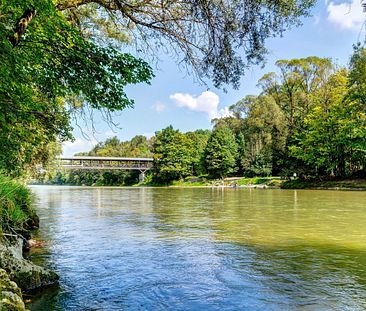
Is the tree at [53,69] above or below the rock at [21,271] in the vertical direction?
above

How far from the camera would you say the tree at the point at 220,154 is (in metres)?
71.4

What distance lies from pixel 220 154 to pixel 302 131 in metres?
21.5

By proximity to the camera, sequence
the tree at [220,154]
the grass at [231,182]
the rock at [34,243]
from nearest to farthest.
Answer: the rock at [34,243] < the grass at [231,182] < the tree at [220,154]

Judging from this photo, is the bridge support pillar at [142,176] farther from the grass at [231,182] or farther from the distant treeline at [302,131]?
the distant treeline at [302,131]

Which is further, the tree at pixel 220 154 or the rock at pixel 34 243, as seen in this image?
the tree at pixel 220 154

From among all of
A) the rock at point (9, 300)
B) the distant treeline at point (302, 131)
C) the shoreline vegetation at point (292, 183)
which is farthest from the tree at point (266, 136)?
the rock at point (9, 300)

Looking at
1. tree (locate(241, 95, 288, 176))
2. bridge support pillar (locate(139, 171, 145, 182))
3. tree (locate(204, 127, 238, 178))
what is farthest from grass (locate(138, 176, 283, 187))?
tree (locate(241, 95, 288, 176))

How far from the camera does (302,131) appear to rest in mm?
52125

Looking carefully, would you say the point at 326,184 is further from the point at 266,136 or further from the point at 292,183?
the point at 266,136

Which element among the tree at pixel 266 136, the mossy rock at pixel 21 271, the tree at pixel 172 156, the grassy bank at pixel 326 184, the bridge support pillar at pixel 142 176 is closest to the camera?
the mossy rock at pixel 21 271

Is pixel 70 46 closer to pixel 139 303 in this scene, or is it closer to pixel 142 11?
pixel 142 11

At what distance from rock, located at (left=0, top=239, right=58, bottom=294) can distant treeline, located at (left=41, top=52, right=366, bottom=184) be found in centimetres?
2383

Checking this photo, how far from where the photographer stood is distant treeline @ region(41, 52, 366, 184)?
A: 42.7 metres

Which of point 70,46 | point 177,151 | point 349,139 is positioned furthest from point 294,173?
point 70,46
